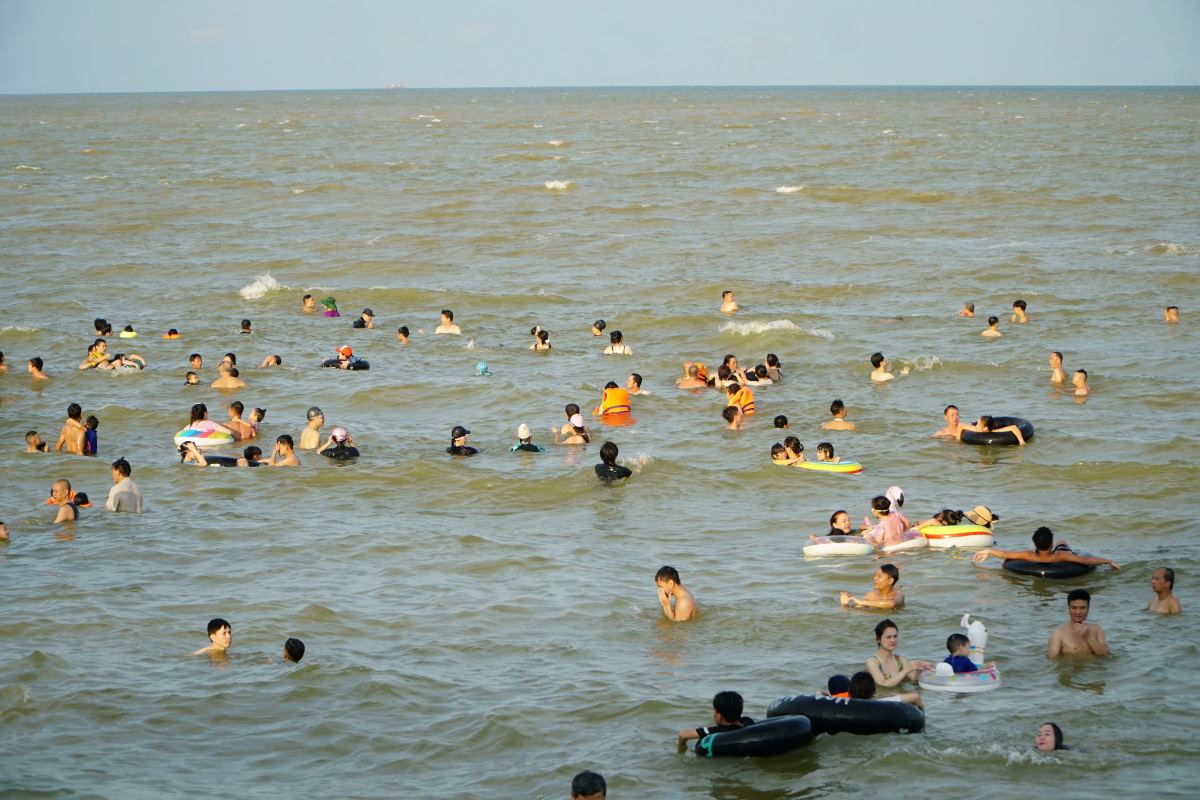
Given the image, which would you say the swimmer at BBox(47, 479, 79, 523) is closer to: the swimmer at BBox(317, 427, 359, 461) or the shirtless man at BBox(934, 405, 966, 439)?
the swimmer at BBox(317, 427, 359, 461)

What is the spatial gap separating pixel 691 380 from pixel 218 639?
1224cm

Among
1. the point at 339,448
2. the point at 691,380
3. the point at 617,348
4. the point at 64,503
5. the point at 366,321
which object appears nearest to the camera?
the point at 64,503

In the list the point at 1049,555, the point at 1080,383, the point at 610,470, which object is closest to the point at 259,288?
the point at 610,470

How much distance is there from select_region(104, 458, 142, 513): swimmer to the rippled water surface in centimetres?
39

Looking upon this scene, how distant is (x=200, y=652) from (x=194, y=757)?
1.94 m

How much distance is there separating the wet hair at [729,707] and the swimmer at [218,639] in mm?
4713

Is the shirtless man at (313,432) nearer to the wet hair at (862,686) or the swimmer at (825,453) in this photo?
the swimmer at (825,453)

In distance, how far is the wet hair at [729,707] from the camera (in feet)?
32.2

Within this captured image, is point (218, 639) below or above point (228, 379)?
below

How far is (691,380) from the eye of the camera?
22844mm

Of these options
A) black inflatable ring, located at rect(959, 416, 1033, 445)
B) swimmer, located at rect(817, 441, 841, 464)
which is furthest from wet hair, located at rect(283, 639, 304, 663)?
black inflatable ring, located at rect(959, 416, 1033, 445)

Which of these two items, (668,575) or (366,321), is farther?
(366,321)

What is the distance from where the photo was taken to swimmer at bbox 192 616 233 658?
11914mm

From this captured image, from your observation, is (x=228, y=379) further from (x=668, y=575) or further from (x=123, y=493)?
(x=668, y=575)
